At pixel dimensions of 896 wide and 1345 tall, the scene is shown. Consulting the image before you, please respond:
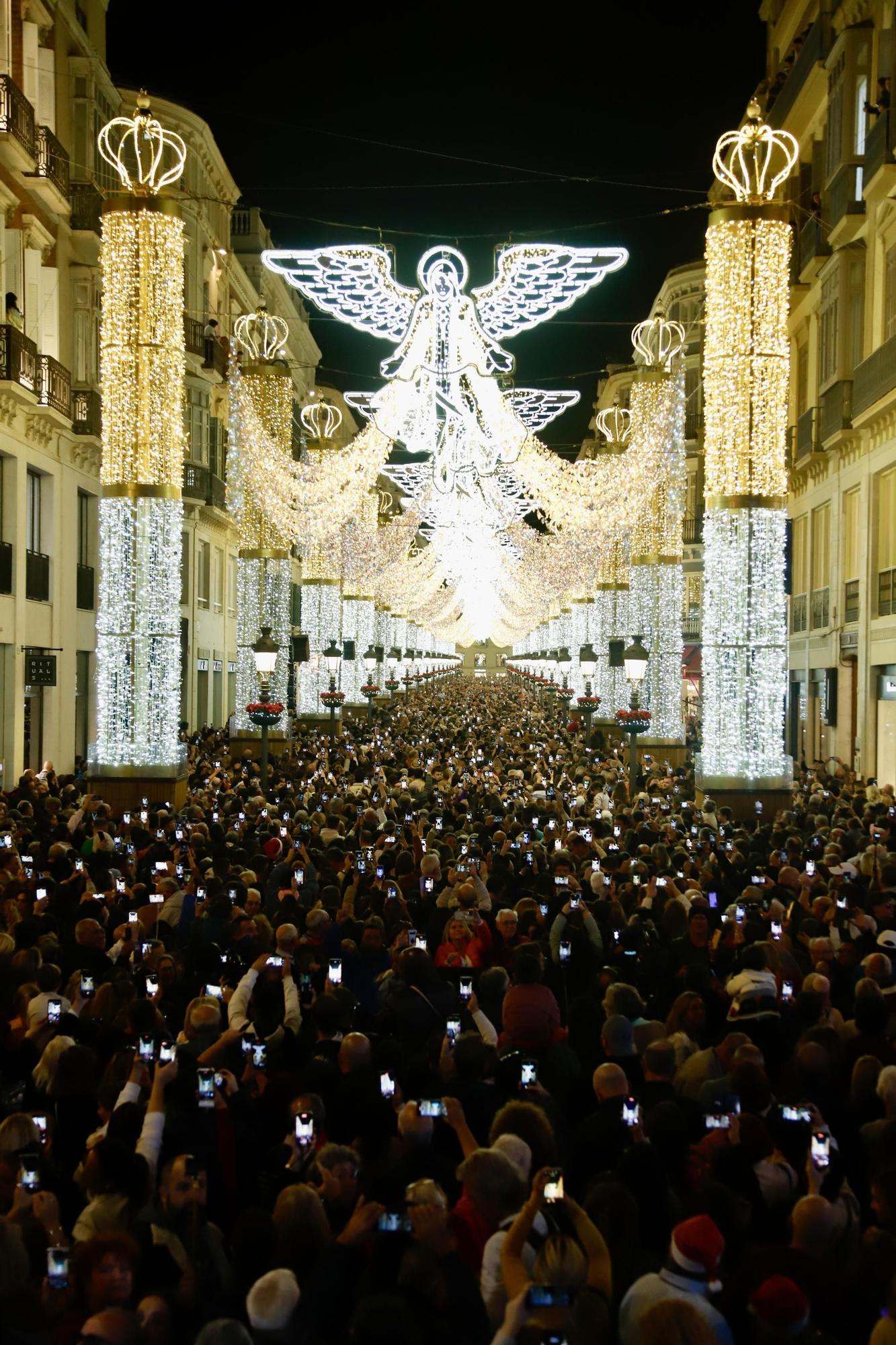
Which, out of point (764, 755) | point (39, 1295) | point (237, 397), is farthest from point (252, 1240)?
point (237, 397)

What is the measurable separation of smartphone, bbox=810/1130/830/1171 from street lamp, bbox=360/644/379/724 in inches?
1562

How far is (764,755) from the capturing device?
20.1 metres

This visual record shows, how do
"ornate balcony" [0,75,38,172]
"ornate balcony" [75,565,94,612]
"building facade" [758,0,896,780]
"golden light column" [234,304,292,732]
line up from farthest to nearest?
"ornate balcony" [75,565,94,612]
"golden light column" [234,304,292,732]
"building facade" [758,0,896,780]
"ornate balcony" [0,75,38,172]

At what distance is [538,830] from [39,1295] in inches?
501

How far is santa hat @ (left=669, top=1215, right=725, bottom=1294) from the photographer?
4.59m

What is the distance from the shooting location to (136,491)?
20469 millimetres

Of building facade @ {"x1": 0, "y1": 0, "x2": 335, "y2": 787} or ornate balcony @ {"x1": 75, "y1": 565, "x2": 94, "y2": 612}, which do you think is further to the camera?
ornate balcony @ {"x1": 75, "y1": 565, "x2": 94, "y2": 612}

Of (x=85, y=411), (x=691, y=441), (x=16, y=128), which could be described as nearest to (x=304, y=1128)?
(x=16, y=128)

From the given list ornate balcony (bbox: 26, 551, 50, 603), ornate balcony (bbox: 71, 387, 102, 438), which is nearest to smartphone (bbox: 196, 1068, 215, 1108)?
ornate balcony (bbox: 26, 551, 50, 603)

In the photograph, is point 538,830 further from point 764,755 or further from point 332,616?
point 332,616

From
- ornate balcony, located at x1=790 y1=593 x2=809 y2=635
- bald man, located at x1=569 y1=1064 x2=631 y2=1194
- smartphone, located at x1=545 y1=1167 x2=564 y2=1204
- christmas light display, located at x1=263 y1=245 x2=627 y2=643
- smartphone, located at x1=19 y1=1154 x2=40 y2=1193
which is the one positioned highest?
christmas light display, located at x1=263 y1=245 x2=627 y2=643

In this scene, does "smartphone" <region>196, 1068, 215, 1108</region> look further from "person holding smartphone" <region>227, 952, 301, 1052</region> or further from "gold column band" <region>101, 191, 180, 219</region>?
"gold column band" <region>101, 191, 180, 219</region>

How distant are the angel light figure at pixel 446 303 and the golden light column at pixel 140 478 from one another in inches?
71.3

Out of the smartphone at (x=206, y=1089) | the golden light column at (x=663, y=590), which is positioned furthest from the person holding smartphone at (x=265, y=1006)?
the golden light column at (x=663, y=590)
